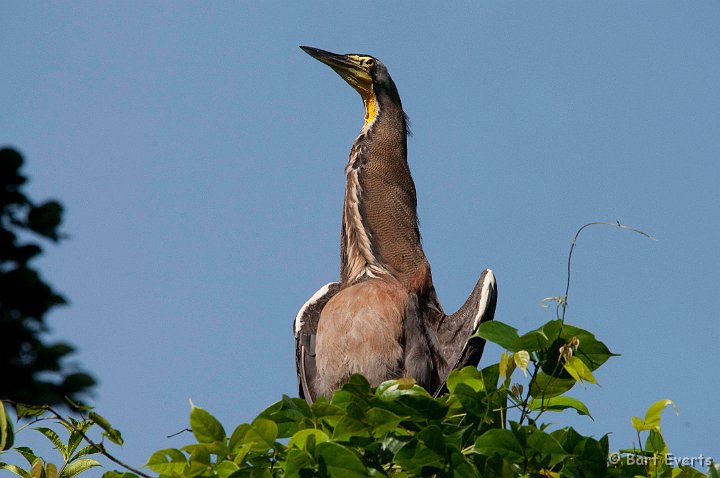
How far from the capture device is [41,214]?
507 millimetres

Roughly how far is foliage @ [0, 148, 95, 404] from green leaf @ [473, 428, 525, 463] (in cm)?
178

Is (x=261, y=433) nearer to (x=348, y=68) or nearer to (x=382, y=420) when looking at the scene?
(x=382, y=420)

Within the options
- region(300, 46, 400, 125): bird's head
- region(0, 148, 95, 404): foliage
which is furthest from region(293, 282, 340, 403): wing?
region(0, 148, 95, 404): foliage

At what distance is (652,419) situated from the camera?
7.80ft

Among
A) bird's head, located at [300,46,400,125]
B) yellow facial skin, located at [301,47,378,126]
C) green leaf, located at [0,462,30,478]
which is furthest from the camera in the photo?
yellow facial skin, located at [301,47,378,126]

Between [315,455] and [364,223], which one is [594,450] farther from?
[364,223]

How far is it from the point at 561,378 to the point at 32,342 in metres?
2.10

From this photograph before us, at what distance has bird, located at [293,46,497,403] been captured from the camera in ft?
16.5

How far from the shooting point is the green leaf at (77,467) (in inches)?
117

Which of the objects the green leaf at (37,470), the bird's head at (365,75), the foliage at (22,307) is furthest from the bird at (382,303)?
the foliage at (22,307)

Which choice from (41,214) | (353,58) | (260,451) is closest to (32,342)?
(41,214)

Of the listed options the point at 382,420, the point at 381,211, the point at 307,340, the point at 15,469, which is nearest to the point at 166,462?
the point at 382,420

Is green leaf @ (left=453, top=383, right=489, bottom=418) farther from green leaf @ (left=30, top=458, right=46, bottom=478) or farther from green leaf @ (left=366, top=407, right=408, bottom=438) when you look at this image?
green leaf @ (left=30, top=458, right=46, bottom=478)

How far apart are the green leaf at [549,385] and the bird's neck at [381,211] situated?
3.00 m
